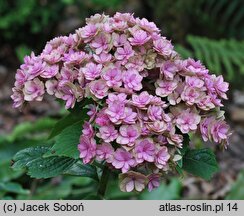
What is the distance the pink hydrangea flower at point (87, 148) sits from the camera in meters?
1.48

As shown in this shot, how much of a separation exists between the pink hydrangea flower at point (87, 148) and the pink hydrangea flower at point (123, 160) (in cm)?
6

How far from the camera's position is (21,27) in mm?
4711

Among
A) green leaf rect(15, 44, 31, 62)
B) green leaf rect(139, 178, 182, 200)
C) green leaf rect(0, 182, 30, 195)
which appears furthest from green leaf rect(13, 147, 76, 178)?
green leaf rect(15, 44, 31, 62)

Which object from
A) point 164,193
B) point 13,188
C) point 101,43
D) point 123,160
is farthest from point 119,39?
point 164,193

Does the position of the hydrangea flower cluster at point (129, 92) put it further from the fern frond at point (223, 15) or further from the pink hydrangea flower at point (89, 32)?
the fern frond at point (223, 15)

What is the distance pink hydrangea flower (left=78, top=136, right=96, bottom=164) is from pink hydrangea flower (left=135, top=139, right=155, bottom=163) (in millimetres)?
117

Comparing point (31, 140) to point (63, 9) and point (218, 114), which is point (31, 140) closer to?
point (218, 114)

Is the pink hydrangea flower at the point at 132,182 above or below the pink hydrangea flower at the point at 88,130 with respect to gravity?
below

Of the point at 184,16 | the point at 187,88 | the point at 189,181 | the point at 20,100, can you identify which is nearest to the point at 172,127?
the point at 187,88

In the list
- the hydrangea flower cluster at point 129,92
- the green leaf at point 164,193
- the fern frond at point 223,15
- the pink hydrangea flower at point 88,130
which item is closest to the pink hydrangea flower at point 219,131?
the hydrangea flower cluster at point 129,92

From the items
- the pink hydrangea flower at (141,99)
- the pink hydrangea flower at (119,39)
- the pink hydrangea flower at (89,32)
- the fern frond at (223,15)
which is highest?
the fern frond at (223,15)

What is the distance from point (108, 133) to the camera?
57.6 inches

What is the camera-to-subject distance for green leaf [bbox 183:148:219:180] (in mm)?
1693

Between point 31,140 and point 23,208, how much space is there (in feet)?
3.89
